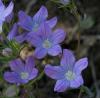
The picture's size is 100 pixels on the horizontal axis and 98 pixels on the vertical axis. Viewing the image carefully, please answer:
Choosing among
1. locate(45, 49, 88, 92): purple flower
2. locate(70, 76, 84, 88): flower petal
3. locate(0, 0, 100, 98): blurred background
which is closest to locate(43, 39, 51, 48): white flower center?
locate(45, 49, 88, 92): purple flower

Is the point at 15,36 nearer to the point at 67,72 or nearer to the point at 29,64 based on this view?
the point at 29,64

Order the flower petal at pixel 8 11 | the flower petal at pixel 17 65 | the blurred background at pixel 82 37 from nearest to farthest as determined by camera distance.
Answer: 1. the flower petal at pixel 8 11
2. the flower petal at pixel 17 65
3. the blurred background at pixel 82 37

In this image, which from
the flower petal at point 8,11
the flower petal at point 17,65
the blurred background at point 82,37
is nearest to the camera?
the flower petal at point 8,11

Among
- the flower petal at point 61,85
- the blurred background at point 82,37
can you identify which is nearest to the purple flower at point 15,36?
the flower petal at point 61,85

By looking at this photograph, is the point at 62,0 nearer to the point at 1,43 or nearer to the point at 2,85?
the point at 1,43

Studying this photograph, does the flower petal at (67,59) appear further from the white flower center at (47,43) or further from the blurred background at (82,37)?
the blurred background at (82,37)

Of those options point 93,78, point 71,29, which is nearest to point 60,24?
point 71,29

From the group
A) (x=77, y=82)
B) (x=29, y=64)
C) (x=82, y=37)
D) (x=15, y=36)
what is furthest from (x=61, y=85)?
(x=82, y=37)
